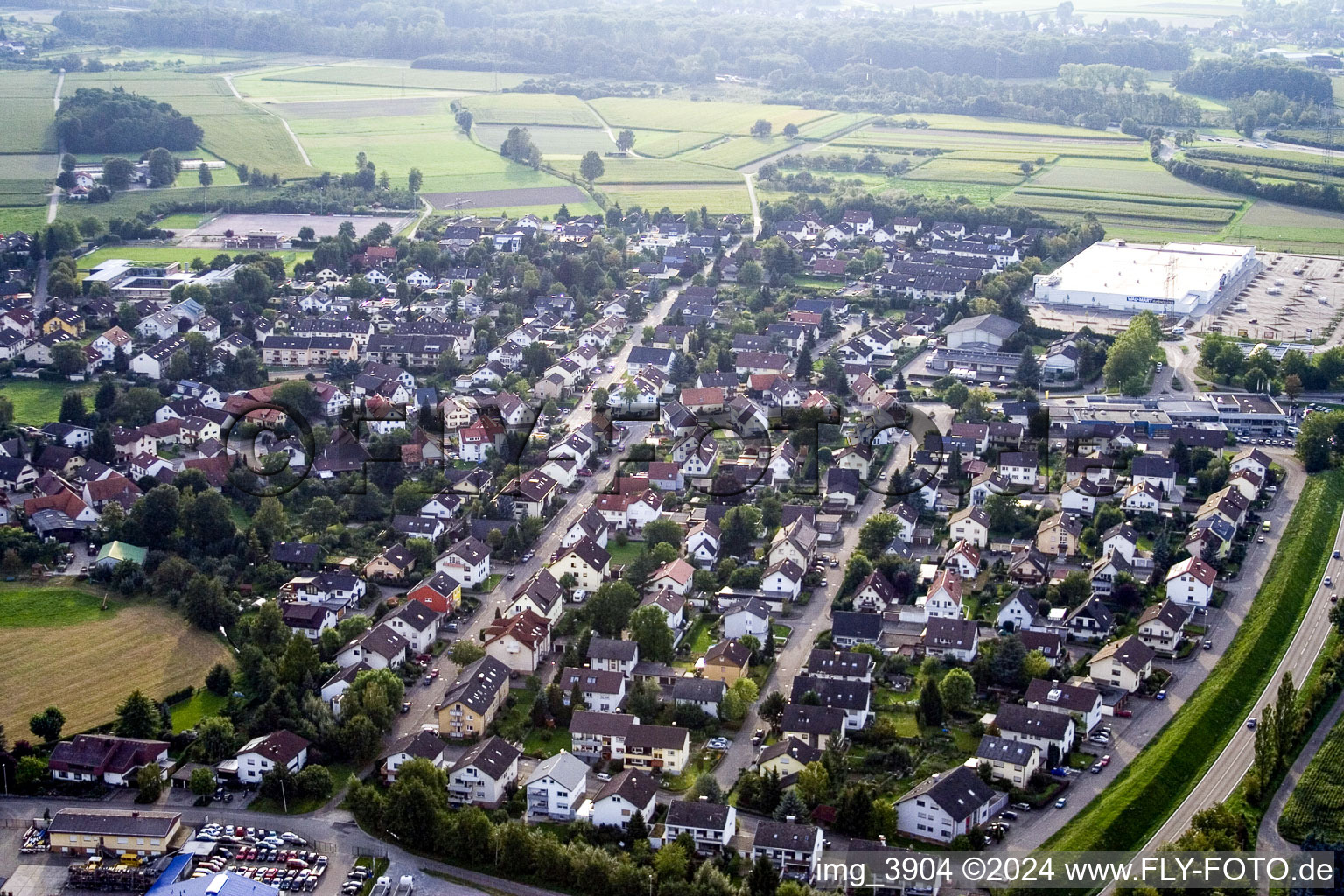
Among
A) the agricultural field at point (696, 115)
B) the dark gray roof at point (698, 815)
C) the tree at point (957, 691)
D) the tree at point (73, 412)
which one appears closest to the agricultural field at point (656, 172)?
the agricultural field at point (696, 115)

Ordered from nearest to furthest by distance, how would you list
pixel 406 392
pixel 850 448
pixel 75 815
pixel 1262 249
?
pixel 75 815
pixel 850 448
pixel 406 392
pixel 1262 249

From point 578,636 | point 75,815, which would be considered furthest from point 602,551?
point 75,815

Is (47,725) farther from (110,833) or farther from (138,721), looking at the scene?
(110,833)

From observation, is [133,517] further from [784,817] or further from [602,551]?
[784,817]

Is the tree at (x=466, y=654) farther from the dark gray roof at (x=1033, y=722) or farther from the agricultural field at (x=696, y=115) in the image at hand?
the agricultural field at (x=696, y=115)

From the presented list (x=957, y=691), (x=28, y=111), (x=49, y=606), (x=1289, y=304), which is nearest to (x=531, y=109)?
(x=28, y=111)

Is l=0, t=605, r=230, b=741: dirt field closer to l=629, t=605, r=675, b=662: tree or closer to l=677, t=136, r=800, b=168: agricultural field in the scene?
l=629, t=605, r=675, b=662: tree
